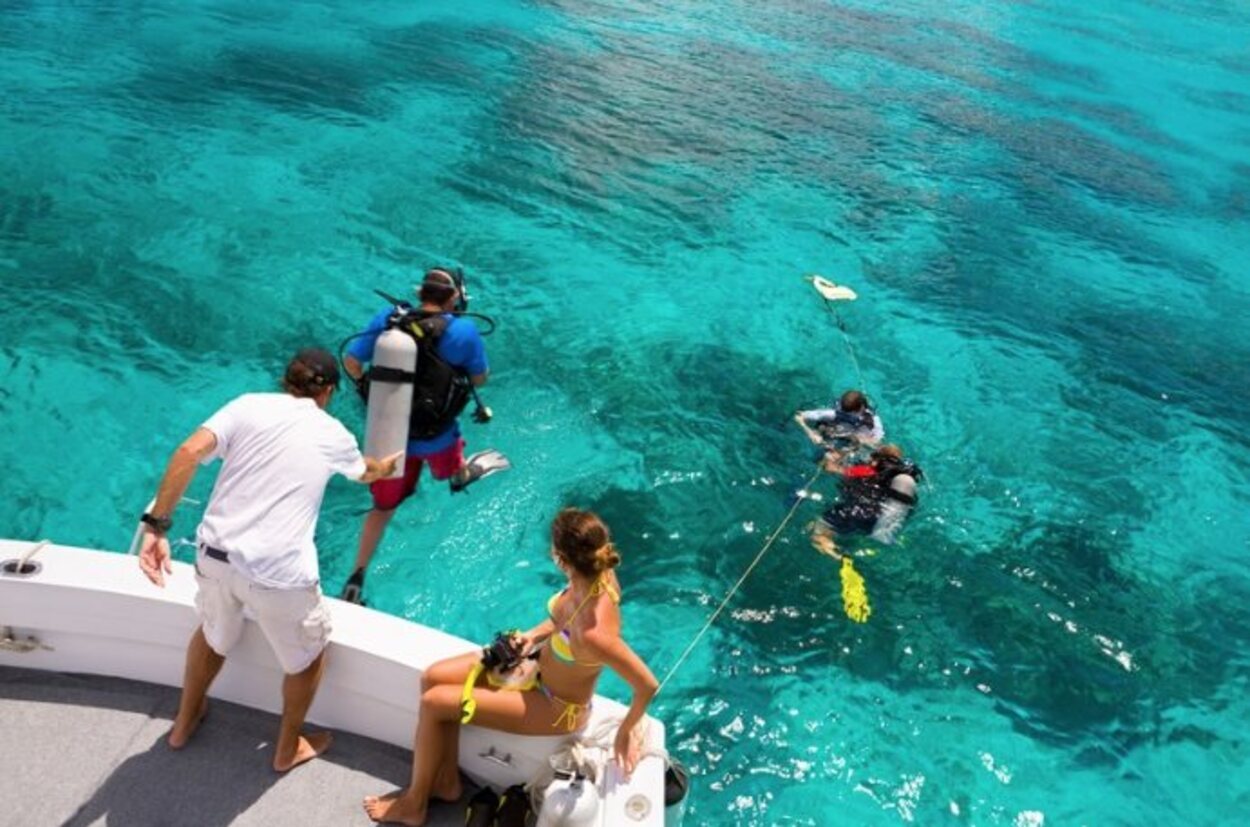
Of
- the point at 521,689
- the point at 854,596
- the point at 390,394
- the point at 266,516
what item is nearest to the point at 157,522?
the point at 266,516

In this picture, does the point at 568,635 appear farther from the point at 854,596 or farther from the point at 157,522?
the point at 854,596

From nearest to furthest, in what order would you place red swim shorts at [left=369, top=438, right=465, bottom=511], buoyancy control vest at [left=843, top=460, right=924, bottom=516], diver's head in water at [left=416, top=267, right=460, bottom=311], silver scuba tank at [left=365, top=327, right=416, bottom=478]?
silver scuba tank at [left=365, top=327, right=416, bottom=478] < diver's head in water at [left=416, top=267, right=460, bottom=311] < red swim shorts at [left=369, top=438, right=465, bottom=511] < buoyancy control vest at [left=843, top=460, right=924, bottom=516]

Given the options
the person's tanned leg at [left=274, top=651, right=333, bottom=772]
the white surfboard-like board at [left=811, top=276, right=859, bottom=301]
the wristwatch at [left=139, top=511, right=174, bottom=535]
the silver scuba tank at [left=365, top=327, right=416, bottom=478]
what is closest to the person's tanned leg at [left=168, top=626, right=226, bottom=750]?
the person's tanned leg at [left=274, top=651, right=333, bottom=772]

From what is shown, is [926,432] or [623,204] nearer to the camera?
[926,432]

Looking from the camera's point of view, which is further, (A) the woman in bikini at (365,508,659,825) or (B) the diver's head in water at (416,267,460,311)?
(B) the diver's head in water at (416,267,460,311)

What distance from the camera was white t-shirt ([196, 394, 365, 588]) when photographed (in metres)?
3.51

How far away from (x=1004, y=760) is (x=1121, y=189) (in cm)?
1725

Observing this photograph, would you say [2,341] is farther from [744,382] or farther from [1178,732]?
[1178,732]

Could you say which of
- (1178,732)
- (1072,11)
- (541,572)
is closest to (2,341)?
(541,572)

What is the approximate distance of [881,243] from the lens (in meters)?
13.8

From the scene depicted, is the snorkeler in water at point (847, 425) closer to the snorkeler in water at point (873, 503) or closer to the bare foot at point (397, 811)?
the snorkeler in water at point (873, 503)

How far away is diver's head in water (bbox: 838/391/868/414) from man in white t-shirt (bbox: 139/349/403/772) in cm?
506

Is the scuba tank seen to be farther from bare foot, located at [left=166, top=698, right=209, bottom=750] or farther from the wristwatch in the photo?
the wristwatch

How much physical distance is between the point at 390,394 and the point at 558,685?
7.22 ft
